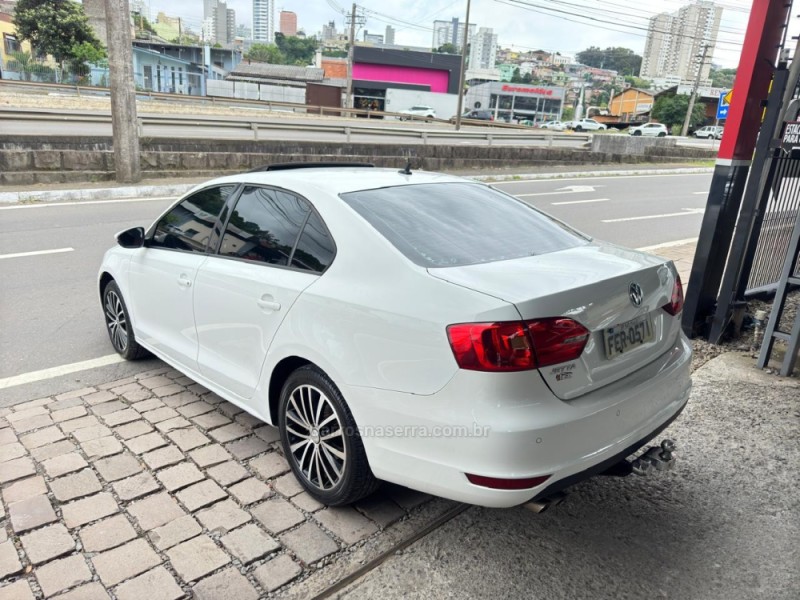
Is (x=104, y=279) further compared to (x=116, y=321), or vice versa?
(x=104, y=279)

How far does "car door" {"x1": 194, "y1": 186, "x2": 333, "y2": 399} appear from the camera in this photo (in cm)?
293

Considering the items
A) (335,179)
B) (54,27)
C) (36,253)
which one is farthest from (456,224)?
(54,27)

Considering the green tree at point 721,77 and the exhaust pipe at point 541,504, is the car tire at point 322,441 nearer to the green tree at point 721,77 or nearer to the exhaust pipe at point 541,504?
the exhaust pipe at point 541,504

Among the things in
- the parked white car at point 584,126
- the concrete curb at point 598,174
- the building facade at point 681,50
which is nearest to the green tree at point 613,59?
the building facade at point 681,50

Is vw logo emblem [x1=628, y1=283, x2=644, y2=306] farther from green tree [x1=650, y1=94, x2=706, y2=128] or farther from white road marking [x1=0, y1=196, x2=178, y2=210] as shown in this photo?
green tree [x1=650, y1=94, x2=706, y2=128]

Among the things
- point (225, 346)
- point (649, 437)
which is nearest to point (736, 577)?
point (649, 437)

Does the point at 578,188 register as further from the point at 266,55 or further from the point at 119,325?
the point at 266,55

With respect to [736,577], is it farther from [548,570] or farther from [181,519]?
[181,519]

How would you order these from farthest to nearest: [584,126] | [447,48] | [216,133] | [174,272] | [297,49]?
[297,49], [447,48], [584,126], [216,133], [174,272]

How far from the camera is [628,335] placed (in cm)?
257

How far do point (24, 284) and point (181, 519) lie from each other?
4.81 meters

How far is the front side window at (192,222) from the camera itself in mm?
3660

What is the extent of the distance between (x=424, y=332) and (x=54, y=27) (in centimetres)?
5241

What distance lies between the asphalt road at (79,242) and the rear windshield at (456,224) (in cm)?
265
